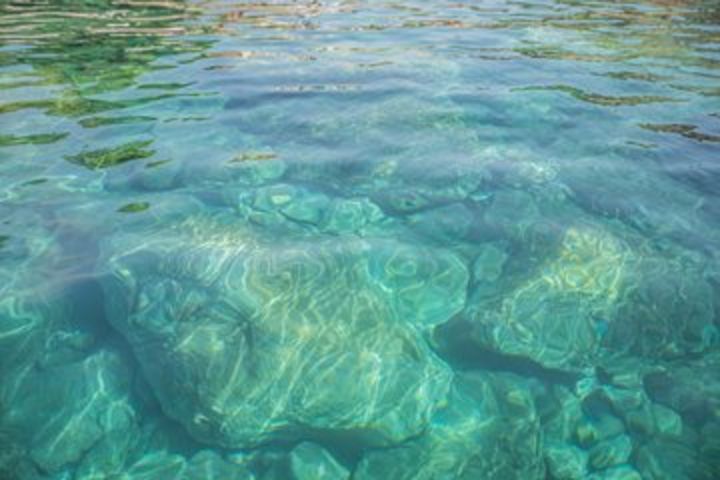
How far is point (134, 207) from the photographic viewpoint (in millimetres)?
4418

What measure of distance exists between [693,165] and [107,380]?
5.63 m

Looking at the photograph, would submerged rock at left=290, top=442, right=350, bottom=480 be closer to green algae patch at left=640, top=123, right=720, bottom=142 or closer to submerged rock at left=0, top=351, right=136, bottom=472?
submerged rock at left=0, top=351, right=136, bottom=472

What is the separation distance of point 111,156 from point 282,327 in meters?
3.16

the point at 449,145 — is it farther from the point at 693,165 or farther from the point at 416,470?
the point at 416,470

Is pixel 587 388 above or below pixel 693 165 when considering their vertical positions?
below

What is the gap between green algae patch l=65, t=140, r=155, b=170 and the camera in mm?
5078

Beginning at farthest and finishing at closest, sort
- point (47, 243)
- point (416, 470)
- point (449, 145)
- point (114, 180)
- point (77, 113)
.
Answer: point (77, 113), point (449, 145), point (114, 180), point (47, 243), point (416, 470)

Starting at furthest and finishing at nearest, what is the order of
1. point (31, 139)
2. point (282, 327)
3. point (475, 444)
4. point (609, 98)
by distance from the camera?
1. point (609, 98)
2. point (31, 139)
3. point (282, 327)
4. point (475, 444)

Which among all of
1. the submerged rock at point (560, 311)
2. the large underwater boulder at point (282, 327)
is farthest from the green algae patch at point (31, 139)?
the submerged rock at point (560, 311)

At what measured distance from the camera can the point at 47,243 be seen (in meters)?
3.94

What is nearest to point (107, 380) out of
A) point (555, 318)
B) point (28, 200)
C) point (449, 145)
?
point (28, 200)

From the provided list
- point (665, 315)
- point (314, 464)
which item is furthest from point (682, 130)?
point (314, 464)

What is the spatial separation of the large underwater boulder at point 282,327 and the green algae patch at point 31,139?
7.92 ft

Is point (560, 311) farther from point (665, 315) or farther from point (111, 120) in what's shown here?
point (111, 120)
